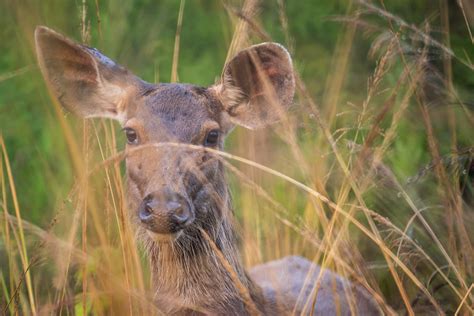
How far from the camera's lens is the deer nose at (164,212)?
11.6 feet

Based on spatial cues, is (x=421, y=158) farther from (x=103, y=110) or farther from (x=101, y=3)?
(x=101, y=3)

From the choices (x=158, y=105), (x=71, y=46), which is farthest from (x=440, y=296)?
(x=71, y=46)

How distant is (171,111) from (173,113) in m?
0.02

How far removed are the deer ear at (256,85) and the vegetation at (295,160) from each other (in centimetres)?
13

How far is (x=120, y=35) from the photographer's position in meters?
6.17

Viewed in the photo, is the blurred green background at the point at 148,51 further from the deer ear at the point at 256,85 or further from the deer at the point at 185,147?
the deer ear at the point at 256,85

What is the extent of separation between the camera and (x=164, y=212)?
3523 mm

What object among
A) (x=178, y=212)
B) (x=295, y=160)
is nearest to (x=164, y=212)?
(x=178, y=212)

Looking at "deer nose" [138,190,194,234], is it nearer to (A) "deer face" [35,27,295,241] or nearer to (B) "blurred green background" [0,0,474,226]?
(A) "deer face" [35,27,295,241]

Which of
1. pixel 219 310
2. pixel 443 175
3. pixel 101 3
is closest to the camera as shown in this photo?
pixel 443 175

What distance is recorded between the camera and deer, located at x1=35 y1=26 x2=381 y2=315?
3.81 meters

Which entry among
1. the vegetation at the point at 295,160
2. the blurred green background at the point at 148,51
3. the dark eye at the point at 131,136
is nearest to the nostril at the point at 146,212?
the vegetation at the point at 295,160

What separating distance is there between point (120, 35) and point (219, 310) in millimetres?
2679

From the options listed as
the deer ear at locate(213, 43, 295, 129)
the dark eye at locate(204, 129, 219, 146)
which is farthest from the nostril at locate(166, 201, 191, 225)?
the deer ear at locate(213, 43, 295, 129)
